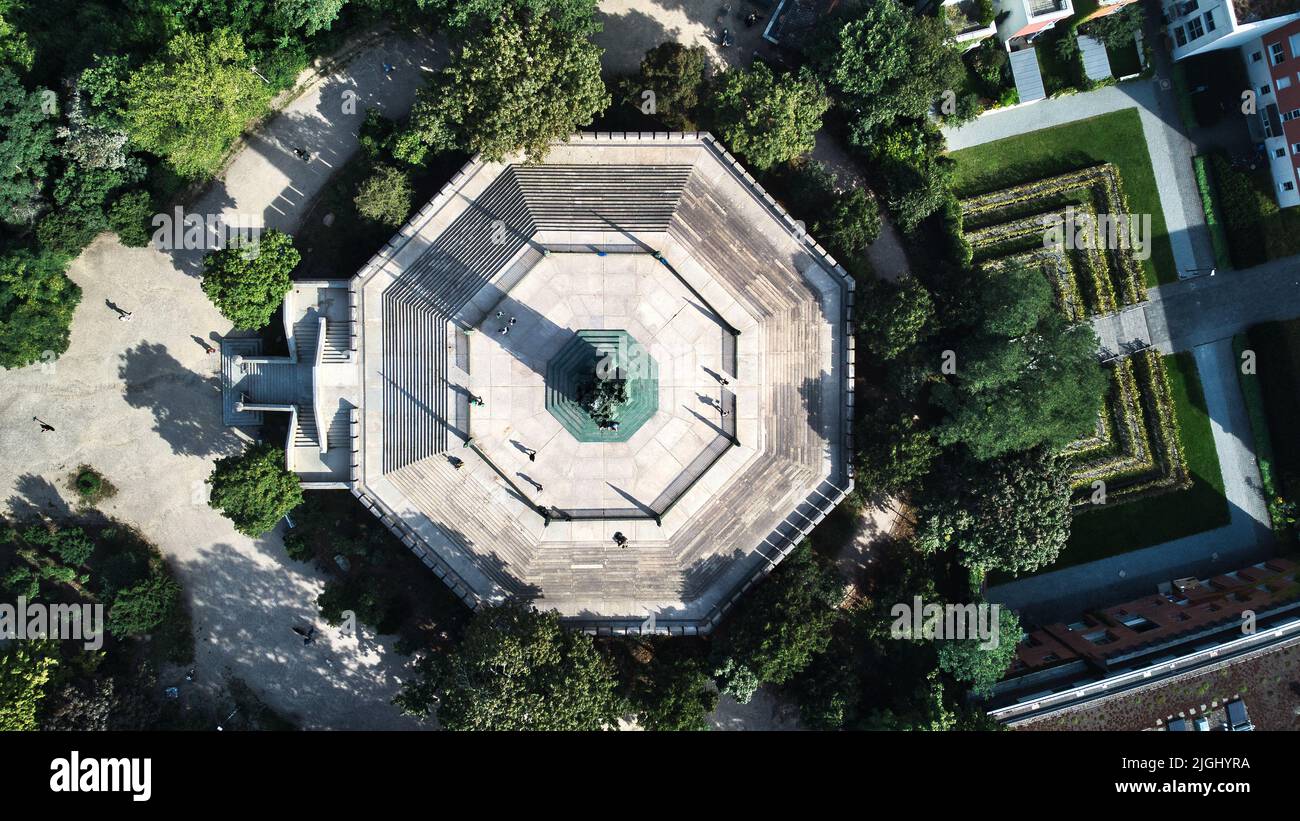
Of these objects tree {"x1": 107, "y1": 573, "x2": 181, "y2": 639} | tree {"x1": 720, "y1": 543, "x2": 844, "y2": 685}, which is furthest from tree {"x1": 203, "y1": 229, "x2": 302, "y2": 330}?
tree {"x1": 720, "y1": 543, "x2": 844, "y2": 685}

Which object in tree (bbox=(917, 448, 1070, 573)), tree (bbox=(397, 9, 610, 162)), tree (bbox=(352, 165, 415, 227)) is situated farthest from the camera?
tree (bbox=(917, 448, 1070, 573))

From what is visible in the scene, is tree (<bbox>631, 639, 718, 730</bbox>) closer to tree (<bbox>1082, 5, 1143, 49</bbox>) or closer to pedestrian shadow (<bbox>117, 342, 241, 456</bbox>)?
pedestrian shadow (<bbox>117, 342, 241, 456</bbox>)

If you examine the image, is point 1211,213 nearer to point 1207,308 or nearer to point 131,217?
point 1207,308

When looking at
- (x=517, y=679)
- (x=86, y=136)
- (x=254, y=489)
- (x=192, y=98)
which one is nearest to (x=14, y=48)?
(x=86, y=136)

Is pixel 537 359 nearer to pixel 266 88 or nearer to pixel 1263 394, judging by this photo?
pixel 266 88

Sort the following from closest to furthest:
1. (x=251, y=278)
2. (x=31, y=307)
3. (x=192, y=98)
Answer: (x=192, y=98)
(x=251, y=278)
(x=31, y=307)

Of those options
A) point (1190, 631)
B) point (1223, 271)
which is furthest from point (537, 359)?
point (1223, 271)
